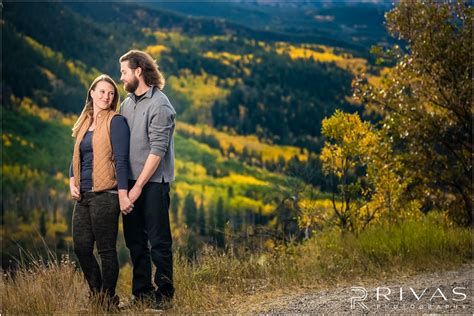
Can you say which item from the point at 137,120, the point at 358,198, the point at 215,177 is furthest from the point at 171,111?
the point at 215,177

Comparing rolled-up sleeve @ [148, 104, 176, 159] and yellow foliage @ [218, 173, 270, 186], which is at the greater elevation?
rolled-up sleeve @ [148, 104, 176, 159]

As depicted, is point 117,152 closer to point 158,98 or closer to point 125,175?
point 125,175

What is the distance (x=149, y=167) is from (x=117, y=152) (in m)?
0.29

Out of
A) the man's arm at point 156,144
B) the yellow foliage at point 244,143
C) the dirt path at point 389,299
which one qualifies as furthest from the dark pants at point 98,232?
the yellow foliage at point 244,143

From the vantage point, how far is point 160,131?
5.50 m

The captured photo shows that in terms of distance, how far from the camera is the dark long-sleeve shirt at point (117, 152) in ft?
17.7

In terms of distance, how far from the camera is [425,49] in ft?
36.3

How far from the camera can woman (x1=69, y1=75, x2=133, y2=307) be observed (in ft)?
17.8

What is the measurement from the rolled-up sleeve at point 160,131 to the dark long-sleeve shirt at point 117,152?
215 millimetres

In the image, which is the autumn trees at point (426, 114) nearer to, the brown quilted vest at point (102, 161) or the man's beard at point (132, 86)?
the man's beard at point (132, 86)

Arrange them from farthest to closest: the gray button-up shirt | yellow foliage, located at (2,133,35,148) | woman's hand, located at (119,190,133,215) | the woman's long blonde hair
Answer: yellow foliage, located at (2,133,35,148)
the woman's long blonde hair
the gray button-up shirt
woman's hand, located at (119,190,133,215)

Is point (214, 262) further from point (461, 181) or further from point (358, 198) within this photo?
point (461, 181)

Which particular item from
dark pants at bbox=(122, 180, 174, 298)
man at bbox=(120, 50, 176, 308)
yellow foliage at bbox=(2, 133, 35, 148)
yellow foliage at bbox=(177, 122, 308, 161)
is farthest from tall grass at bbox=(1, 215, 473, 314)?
yellow foliage at bbox=(2, 133, 35, 148)

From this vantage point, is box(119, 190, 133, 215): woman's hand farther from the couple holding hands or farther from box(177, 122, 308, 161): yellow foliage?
box(177, 122, 308, 161): yellow foliage
